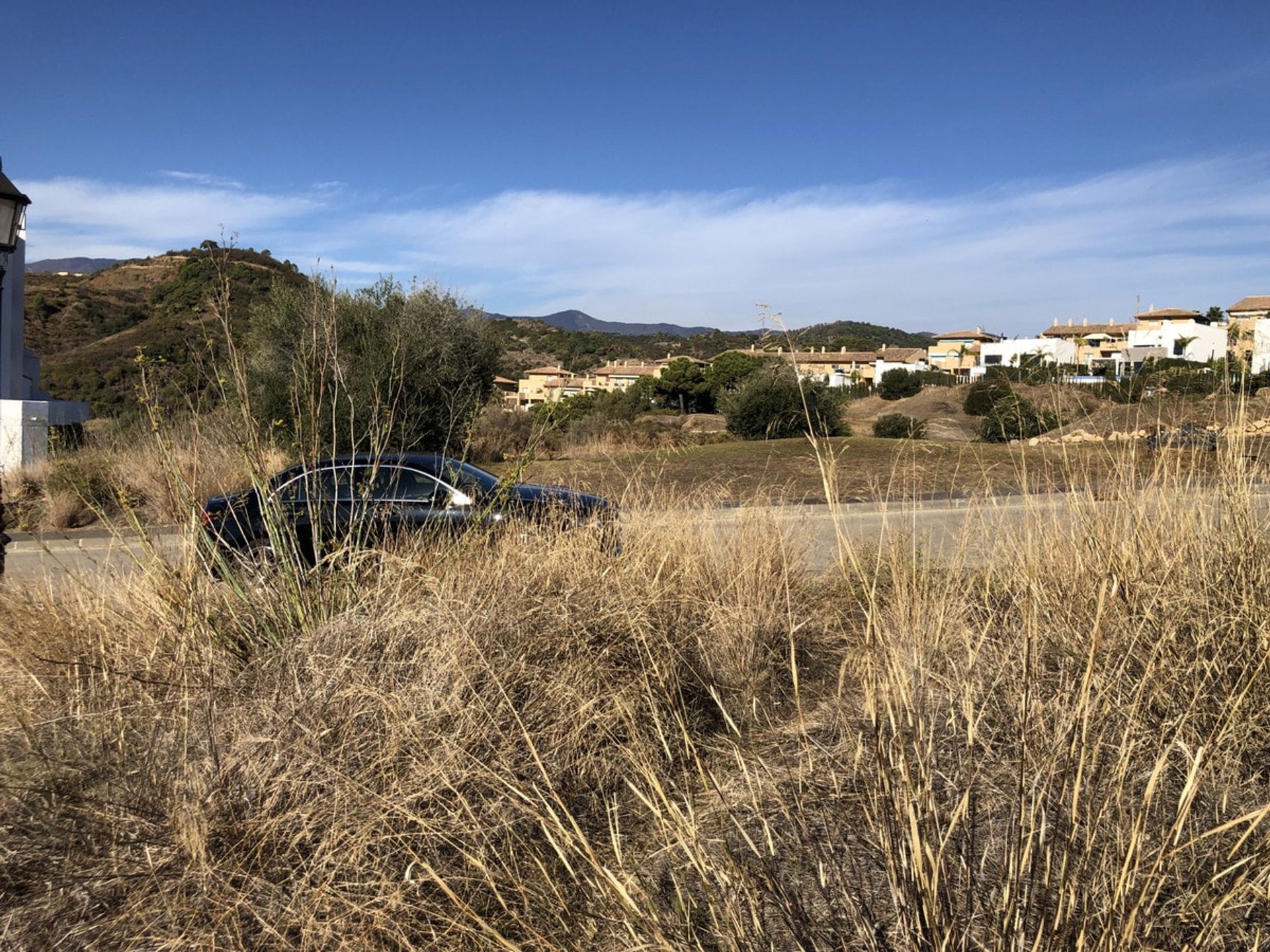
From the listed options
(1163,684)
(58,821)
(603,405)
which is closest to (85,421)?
(603,405)

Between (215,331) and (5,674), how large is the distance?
2094 millimetres

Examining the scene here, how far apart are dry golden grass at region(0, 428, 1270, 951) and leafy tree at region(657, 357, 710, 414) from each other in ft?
165

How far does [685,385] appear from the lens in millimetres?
55875

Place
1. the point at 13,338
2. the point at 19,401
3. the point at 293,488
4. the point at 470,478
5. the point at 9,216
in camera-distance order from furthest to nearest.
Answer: the point at 13,338 < the point at 19,401 < the point at 470,478 < the point at 9,216 < the point at 293,488

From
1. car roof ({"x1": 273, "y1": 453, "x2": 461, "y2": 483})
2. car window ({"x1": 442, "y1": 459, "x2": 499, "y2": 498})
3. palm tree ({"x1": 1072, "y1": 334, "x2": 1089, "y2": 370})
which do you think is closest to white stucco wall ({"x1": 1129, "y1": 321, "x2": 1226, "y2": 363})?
palm tree ({"x1": 1072, "y1": 334, "x2": 1089, "y2": 370})

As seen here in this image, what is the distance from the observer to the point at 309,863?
109 inches

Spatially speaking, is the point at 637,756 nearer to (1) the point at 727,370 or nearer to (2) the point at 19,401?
(2) the point at 19,401

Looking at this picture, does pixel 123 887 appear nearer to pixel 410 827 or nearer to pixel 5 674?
pixel 410 827

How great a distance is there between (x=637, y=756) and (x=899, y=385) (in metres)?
64.4

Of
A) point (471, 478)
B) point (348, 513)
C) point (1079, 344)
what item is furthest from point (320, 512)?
point (1079, 344)

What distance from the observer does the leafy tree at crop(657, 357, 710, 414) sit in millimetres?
55562

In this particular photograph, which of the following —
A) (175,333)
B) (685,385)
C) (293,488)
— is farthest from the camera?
(685,385)

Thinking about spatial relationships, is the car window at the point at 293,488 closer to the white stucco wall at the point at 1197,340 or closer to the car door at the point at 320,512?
the car door at the point at 320,512

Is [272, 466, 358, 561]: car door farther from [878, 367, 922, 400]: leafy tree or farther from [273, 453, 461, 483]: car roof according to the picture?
[878, 367, 922, 400]: leafy tree
